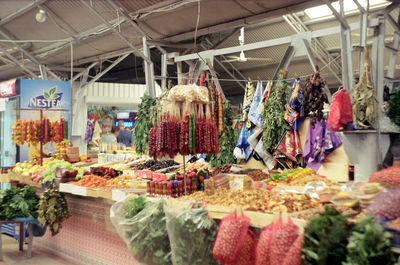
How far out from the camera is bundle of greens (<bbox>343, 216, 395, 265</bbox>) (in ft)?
8.56

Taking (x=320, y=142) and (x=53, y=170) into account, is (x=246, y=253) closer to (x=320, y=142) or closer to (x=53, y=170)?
(x=320, y=142)

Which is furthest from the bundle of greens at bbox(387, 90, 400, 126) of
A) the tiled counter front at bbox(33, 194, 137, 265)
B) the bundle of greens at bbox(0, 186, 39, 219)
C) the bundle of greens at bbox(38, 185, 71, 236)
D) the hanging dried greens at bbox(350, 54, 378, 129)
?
the bundle of greens at bbox(0, 186, 39, 219)

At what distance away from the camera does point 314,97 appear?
532 centimetres

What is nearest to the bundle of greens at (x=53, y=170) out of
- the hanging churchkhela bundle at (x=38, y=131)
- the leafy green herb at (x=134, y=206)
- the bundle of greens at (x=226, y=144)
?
the hanging churchkhela bundle at (x=38, y=131)

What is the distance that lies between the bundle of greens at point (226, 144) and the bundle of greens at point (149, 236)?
2908 millimetres

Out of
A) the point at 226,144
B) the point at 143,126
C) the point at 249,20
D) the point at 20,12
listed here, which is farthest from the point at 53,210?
the point at 20,12

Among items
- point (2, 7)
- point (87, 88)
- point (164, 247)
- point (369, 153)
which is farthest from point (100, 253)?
point (87, 88)

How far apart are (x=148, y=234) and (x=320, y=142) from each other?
2656 mm

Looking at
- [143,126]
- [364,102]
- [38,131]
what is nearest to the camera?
[364,102]

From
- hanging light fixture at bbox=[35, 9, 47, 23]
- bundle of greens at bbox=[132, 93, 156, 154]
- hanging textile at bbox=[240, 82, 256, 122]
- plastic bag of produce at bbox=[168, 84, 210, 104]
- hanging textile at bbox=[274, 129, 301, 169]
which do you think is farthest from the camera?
hanging light fixture at bbox=[35, 9, 47, 23]

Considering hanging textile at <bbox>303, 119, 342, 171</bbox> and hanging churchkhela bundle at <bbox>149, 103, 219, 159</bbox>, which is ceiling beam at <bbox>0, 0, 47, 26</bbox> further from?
hanging textile at <bbox>303, 119, 342, 171</bbox>

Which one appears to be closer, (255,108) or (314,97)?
(314,97)

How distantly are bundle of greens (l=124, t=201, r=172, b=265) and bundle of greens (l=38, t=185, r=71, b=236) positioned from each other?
8.22 feet

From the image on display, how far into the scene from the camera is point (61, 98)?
9797 mm
